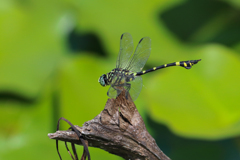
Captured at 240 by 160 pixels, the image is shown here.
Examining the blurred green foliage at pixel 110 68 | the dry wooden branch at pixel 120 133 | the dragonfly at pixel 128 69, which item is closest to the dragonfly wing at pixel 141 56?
the dragonfly at pixel 128 69

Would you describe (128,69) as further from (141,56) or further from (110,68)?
(110,68)

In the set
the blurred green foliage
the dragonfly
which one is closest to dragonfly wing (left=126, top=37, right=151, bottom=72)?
the dragonfly

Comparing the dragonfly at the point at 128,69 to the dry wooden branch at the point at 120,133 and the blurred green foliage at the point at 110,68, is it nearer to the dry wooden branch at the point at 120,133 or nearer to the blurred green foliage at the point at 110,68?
the dry wooden branch at the point at 120,133

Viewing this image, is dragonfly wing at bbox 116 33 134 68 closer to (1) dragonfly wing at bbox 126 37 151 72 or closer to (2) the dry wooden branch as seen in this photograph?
(1) dragonfly wing at bbox 126 37 151 72

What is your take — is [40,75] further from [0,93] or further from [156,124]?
[156,124]

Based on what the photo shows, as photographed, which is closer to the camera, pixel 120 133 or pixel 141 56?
pixel 120 133

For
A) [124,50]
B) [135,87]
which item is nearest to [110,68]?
[124,50]
